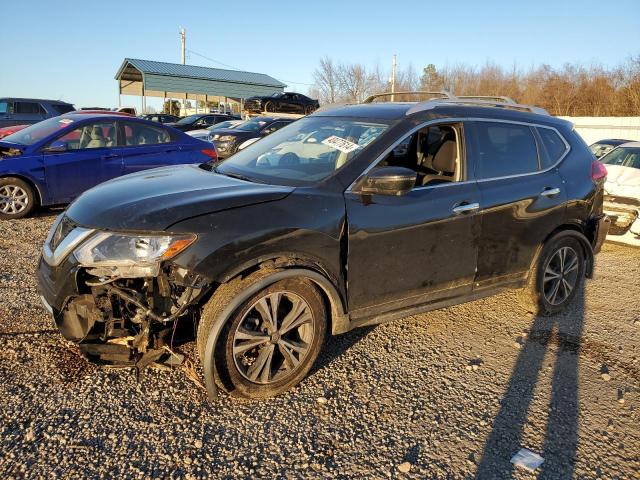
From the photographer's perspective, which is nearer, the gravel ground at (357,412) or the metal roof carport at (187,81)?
the gravel ground at (357,412)

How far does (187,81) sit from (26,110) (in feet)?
67.4

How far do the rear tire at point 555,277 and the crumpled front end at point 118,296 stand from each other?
2980 mm

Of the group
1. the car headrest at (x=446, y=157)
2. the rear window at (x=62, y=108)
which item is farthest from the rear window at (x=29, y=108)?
the car headrest at (x=446, y=157)

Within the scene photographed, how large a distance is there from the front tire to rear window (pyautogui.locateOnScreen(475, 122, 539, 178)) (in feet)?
5.83

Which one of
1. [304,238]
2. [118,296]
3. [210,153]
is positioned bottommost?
[118,296]

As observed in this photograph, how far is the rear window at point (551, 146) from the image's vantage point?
439cm

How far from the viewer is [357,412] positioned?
9.84ft

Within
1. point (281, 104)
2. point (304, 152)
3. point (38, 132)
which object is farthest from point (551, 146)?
point (281, 104)

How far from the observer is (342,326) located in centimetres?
331

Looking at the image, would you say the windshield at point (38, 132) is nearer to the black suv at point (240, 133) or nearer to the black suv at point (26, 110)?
the black suv at point (240, 133)

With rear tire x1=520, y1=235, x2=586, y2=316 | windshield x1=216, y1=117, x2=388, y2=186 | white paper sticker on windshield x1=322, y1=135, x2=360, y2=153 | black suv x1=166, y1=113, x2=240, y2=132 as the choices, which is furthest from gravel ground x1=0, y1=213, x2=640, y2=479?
black suv x1=166, y1=113, x2=240, y2=132

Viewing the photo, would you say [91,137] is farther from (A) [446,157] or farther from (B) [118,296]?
(A) [446,157]

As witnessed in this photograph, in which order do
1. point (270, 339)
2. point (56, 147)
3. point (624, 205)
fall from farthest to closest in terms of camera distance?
1. point (56, 147)
2. point (624, 205)
3. point (270, 339)

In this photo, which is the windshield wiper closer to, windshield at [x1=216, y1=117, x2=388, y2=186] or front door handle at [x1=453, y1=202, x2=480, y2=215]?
windshield at [x1=216, y1=117, x2=388, y2=186]
